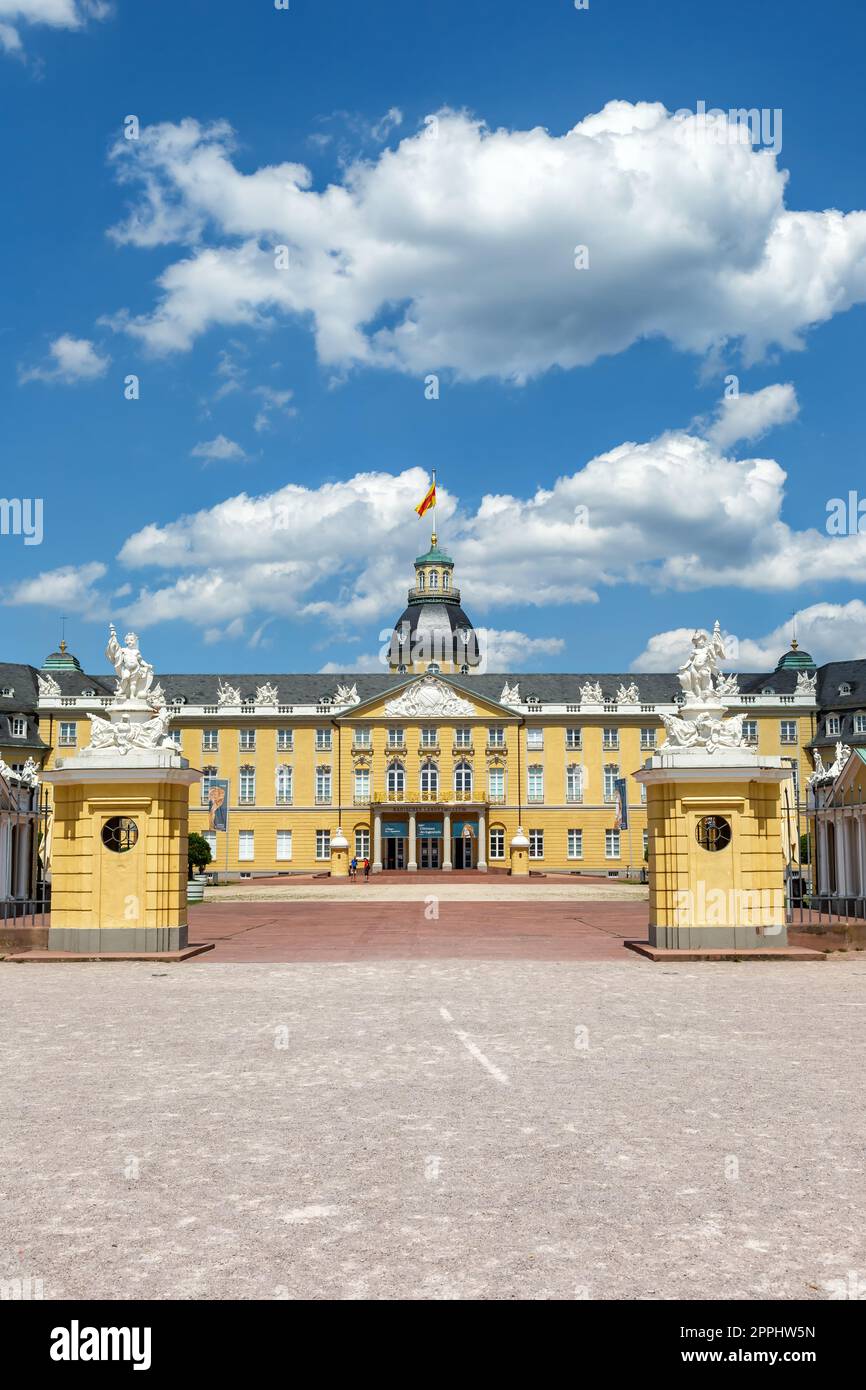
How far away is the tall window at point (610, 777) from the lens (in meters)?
82.6

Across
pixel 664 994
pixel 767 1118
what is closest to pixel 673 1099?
pixel 767 1118

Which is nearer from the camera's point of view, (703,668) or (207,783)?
(703,668)

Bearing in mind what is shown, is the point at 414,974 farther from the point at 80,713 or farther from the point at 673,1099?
the point at 80,713

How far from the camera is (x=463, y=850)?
82.5m

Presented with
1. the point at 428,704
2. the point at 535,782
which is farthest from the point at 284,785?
the point at 535,782

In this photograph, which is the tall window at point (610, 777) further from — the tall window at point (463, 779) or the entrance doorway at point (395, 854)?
the entrance doorway at point (395, 854)

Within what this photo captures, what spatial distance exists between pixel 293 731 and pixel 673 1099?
243 ft

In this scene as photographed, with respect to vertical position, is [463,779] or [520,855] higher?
[463,779]

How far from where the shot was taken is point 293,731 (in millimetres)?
83188

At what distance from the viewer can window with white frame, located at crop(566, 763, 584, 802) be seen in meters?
82.8

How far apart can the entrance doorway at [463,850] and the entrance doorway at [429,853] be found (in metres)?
1.32

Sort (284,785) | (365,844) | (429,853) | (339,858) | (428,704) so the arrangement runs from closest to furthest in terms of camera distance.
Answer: (339,858) < (429,853) < (284,785) < (365,844) < (428,704)

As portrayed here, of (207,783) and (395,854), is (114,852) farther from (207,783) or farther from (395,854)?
(207,783)

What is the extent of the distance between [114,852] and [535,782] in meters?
61.8
